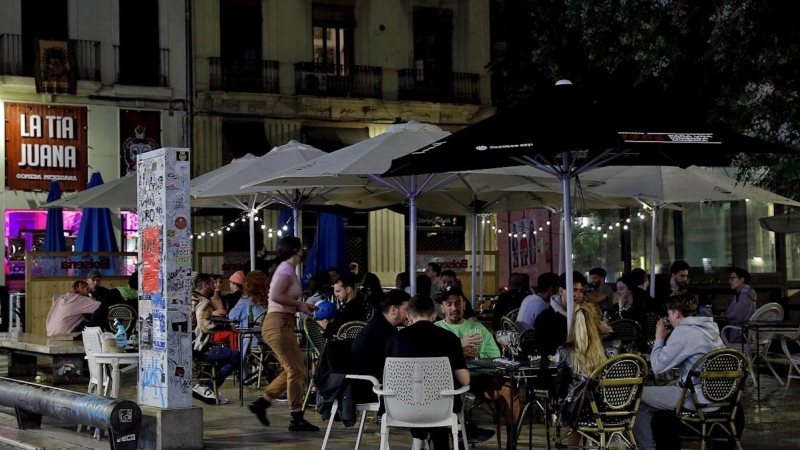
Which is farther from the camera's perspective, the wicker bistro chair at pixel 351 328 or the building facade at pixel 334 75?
the building facade at pixel 334 75

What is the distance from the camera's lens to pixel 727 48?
54.3 ft

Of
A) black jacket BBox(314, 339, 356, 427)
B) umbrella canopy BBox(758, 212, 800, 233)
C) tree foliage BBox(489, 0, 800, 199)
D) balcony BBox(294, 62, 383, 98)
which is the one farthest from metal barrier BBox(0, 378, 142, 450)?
balcony BBox(294, 62, 383, 98)

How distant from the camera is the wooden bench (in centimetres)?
1427

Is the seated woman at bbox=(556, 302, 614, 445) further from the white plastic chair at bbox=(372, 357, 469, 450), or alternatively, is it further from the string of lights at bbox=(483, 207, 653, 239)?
the string of lights at bbox=(483, 207, 653, 239)

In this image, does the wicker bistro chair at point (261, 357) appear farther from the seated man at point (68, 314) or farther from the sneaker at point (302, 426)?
the sneaker at point (302, 426)

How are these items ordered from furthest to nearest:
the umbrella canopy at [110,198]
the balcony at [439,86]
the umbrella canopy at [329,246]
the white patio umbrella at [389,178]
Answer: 1. the balcony at [439,86]
2. the umbrella canopy at [329,246]
3. the umbrella canopy at [110,198]
4. the white patio umbrella at [389,178]

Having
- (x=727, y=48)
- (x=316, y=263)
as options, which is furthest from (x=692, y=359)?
(x=316, y=263)

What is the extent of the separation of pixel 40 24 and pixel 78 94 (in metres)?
1.84

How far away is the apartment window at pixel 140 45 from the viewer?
3025 centimetres

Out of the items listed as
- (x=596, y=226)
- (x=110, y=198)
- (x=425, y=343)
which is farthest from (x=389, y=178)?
(x=596, y=226)

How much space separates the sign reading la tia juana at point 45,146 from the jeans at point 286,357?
1798cm

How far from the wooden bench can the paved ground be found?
84cm

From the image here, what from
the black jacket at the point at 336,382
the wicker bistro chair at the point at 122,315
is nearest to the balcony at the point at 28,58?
the wicker bistro chair at the point at 122,315

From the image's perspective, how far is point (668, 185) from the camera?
1585 centimetres
